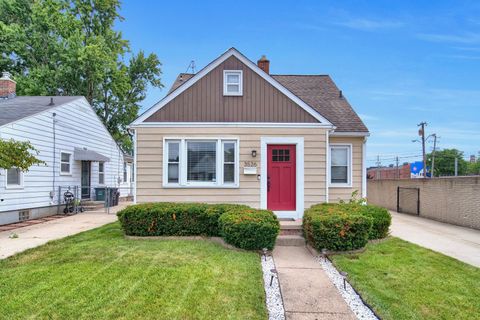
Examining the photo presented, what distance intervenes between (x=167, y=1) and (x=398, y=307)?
16785mm

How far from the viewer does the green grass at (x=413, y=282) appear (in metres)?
3.89

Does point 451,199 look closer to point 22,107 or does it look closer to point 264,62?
point 264,62

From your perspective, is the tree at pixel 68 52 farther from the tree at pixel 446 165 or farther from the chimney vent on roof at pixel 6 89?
the tree at pixel 446 165

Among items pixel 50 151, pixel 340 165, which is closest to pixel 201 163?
pixel 340 165

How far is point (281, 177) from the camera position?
931cm

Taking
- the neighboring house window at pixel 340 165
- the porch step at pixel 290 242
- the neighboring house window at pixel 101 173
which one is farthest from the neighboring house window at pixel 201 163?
the neighboring house window at pixel 101 173

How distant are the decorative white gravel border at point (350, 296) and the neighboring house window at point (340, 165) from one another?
4.62m

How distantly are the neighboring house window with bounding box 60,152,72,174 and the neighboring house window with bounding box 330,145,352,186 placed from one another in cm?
1140

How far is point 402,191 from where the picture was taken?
15.4 metres

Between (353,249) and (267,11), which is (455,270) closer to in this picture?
(353,249)

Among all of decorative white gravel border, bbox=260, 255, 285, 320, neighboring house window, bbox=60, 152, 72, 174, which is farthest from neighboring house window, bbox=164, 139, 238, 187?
neighboring house window, bbox=60, 152, 72, 174

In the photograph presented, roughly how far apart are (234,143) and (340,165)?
3.77 meters

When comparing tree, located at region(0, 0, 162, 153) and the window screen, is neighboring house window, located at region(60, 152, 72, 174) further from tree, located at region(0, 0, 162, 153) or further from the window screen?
tree, located at region(0, 0, 162, 153)

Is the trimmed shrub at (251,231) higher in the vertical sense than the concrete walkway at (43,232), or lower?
higher
